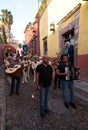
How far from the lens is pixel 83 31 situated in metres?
11.4

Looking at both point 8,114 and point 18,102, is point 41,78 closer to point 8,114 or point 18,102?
point 8,114

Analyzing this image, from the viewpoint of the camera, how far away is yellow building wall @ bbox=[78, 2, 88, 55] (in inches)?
435

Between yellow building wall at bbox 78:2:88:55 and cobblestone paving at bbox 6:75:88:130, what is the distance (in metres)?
2.90

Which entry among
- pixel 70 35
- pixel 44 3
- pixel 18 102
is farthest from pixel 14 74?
pixel 44 3

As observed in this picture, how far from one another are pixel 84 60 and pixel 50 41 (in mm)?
7704

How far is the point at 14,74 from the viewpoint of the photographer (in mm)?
10242

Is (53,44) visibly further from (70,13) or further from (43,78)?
(43,78)

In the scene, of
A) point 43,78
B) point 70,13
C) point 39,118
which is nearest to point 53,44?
point 70,13

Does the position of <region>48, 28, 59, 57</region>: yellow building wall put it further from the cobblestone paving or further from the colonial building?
the cobblestone paving

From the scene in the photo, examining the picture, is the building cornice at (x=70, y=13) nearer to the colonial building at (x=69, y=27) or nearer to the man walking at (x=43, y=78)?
the colonial building at (x=69, y=27)

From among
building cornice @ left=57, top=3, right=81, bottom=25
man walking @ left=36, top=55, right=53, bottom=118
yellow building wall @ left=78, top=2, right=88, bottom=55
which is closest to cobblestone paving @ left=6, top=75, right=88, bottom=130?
man walking @ left=36, top=55, right=53, bottom=118

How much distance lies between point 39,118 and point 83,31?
18.1ft

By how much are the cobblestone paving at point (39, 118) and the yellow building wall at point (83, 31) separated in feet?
9.50

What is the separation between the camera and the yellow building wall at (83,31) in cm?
1105
